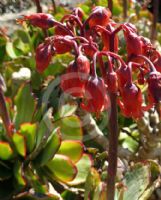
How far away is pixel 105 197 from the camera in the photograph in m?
1.37

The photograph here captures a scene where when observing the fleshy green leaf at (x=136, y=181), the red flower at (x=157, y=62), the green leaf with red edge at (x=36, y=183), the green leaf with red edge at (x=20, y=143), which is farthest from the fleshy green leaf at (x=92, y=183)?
the red flower at (x=157, y=62)

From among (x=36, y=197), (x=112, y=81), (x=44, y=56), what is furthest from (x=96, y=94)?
(x=36, y=197)

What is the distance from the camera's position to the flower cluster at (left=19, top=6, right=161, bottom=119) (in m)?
1.02

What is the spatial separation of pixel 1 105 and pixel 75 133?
1.01ft

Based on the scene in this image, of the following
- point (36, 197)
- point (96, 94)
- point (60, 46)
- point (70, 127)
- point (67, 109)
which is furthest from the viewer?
point (67, 109)

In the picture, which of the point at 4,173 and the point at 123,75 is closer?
the point at 123,75

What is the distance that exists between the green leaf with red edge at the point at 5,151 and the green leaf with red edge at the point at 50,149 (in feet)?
0.31

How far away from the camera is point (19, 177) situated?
172 centimetres

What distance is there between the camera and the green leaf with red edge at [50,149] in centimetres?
166

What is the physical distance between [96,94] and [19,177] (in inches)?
31.4

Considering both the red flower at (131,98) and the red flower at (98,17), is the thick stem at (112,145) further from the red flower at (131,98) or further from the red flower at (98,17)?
the red flower at (98,17)

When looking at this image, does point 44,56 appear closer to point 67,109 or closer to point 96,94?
point 96,94

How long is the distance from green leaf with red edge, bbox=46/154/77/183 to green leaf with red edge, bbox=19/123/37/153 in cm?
10

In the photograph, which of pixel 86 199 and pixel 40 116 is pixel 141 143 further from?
pixel 86 199
